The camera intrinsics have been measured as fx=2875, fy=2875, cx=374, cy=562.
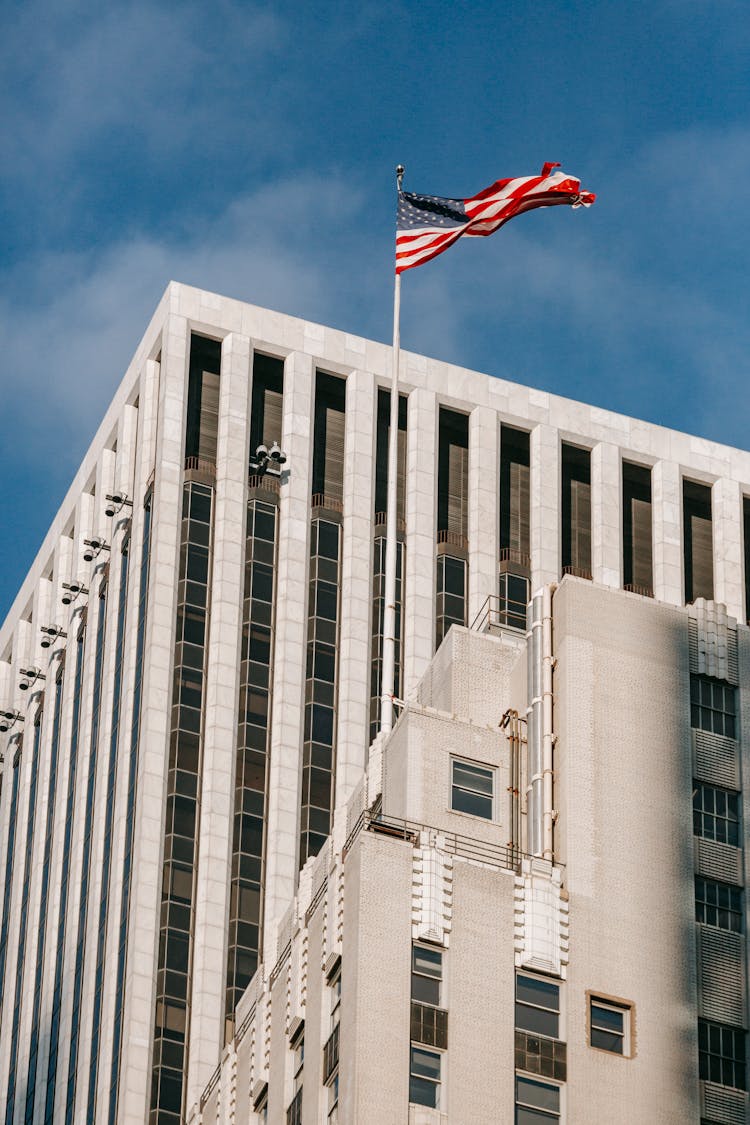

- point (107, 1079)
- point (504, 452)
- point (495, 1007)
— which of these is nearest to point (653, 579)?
point (504, 452)

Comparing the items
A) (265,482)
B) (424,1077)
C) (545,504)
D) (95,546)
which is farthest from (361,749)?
(424,1077)

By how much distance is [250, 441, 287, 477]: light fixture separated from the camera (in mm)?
148625

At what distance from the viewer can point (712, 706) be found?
9644 cm

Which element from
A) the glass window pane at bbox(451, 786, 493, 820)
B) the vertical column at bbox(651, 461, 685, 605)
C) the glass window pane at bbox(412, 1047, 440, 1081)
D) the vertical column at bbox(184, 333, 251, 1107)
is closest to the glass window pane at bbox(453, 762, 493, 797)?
the glass window pane at bbox(451, 786, 493, 820)

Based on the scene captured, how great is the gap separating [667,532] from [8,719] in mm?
39344

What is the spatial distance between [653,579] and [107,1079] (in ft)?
146

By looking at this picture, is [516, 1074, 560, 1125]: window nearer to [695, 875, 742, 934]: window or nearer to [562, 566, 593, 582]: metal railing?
[695, 875, 742, 934]: window

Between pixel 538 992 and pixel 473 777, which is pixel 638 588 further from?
pixel 538 992

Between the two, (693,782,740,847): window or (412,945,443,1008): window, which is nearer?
(412,945,443,1008): window

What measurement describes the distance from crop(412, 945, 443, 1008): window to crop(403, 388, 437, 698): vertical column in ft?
189

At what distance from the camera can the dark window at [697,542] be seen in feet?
522

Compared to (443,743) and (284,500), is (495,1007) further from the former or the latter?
(284,500)

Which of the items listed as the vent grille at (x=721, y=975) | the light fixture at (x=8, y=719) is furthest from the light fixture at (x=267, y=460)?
the vent grille at (x=721, y=975)

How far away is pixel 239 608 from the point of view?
145250mm
